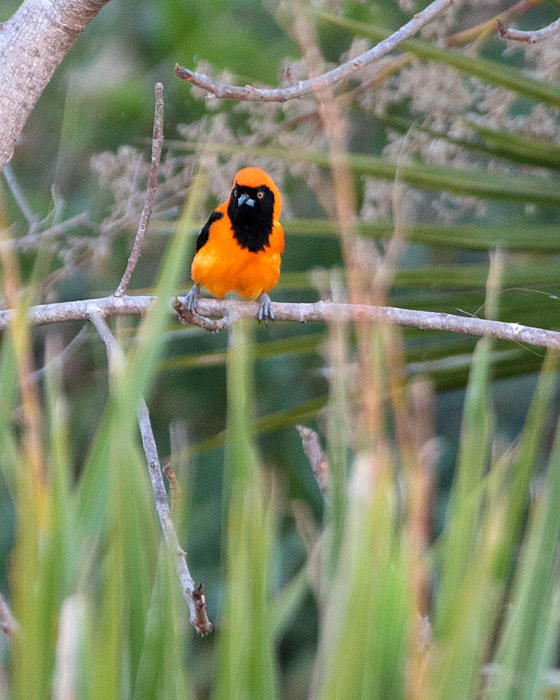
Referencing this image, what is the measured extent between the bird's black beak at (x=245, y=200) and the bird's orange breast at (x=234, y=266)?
0.07 meters

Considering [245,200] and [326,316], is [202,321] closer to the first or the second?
[326,316]

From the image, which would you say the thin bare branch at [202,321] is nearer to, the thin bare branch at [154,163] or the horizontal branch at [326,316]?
the horizontal branch at [326,316]

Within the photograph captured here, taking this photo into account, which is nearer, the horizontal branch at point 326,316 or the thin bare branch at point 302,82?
the thin bare branch at point 302,82

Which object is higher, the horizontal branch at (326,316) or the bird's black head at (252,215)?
the bird's black head at (252,215)

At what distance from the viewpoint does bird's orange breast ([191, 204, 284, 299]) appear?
8.70 feet

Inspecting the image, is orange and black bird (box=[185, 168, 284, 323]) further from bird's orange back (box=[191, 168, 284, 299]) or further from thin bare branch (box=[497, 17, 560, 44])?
thin bare branch (box=[497, 17, 560, 44])

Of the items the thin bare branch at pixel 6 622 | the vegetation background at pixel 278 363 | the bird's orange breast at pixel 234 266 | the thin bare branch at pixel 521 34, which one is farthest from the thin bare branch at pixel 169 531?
the bird's orange breast at pixel 234 266

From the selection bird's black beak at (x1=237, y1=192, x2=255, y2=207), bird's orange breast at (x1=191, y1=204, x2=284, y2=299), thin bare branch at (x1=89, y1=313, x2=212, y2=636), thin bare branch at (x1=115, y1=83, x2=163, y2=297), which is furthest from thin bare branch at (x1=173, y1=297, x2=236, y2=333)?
bird's black beak at (x1=237, y1=192, x2=255, y2=207)

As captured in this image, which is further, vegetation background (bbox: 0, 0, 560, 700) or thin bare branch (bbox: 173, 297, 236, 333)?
thin bare branch (bbox: 173, 297, 236, 333)

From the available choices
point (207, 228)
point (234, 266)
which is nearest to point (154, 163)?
point (234, 266)

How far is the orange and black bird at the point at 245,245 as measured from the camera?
104 inches

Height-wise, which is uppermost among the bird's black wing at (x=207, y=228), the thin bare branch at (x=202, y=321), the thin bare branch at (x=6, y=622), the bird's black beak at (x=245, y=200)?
the bird's black beak at (x=245, y=200)

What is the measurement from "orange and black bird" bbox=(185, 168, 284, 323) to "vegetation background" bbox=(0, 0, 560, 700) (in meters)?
0.08

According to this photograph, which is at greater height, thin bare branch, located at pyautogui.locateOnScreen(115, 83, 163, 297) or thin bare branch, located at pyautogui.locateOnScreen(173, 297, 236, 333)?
thin bare branch, located at pyautogui.locateOnScreen(115, 83, 163, 297)
